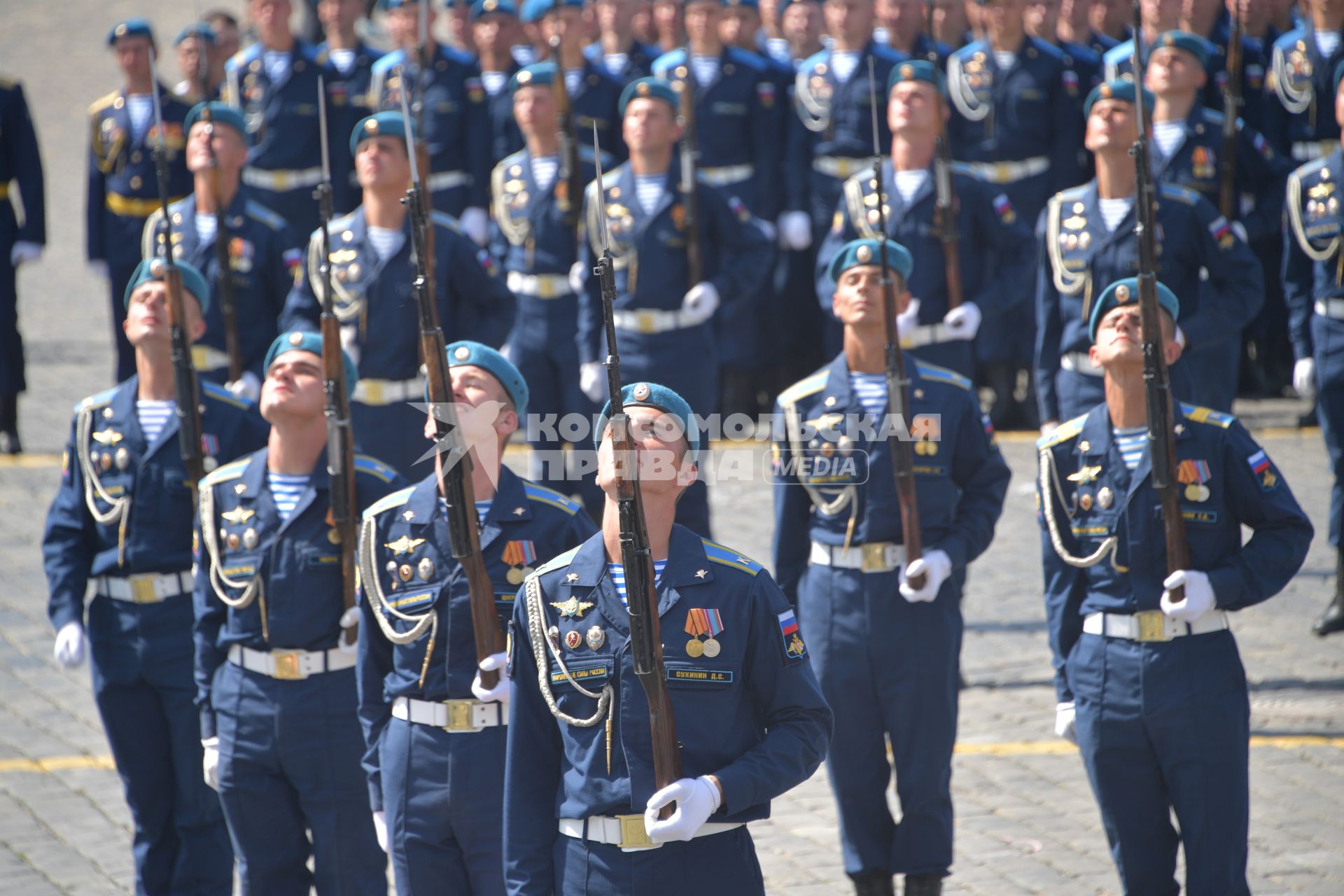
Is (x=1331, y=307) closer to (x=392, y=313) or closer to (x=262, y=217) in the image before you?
(x=392, y=313)

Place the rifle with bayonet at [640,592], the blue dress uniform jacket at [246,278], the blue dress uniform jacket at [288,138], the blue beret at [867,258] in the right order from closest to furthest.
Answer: the rifle with bayonet at [640,592] < the blue beret at [867,258] < the blue dress uniform jacket at [246,278] < the blue dress uniform jacket at [288,138]

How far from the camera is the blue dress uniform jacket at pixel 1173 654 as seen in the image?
16.5 ft

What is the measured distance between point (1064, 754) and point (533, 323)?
4.11 metres

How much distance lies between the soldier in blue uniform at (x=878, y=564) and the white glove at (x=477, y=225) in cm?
573

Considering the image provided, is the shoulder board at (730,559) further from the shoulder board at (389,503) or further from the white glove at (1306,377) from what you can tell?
the white glove at (1306,377)

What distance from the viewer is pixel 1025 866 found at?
239 inches

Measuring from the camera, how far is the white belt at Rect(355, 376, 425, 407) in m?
8.54

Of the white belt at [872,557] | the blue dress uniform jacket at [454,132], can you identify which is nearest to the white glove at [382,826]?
the white belt at [872,557]

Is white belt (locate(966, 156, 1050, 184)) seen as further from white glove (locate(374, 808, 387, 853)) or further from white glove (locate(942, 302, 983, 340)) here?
white glove (locate(374, 808, 387, 853))

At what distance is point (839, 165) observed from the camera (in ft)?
38.8

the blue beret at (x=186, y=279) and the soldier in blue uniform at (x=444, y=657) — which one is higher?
the blue beret at (x=186, y=279)

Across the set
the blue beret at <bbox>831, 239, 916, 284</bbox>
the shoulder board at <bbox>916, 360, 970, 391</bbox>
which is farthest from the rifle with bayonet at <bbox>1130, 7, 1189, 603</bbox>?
the blue beret at <bbox>831, 239, 916, 284</bbox>

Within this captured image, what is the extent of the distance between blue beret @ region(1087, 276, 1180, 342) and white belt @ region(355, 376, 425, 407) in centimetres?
389

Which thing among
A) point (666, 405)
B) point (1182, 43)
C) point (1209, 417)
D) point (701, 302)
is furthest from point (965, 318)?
point (666, 405)
